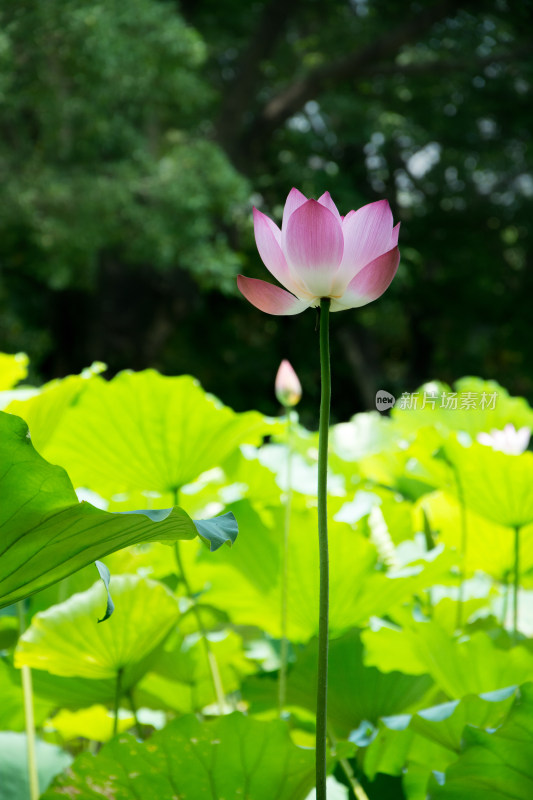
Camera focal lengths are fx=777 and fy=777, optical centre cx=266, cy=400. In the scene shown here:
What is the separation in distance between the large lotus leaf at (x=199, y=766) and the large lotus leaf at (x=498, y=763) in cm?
6

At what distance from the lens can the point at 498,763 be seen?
315 millimetres

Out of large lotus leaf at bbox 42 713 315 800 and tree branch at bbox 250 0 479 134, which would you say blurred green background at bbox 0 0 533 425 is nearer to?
tree branch at bbox 250 0 479 134

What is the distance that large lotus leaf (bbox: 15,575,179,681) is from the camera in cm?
38

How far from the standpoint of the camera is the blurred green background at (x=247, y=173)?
3.41 m

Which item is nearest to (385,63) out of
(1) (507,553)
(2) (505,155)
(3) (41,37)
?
(2) (505,155)

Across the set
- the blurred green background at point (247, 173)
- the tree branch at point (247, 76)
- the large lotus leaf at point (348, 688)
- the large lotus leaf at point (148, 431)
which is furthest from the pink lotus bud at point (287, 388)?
the tree branch at point (247, 76)

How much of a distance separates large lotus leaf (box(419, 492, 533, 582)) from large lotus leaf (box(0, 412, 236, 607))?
1.04 ft

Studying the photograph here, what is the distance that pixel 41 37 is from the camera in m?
3.11

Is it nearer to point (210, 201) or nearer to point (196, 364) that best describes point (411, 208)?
point (196, 364)

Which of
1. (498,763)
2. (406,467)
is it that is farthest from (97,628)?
(406,467)

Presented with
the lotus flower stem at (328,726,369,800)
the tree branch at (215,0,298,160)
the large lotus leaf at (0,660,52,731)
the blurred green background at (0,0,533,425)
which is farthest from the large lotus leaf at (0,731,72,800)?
the tree branch at (215,0,298,160)

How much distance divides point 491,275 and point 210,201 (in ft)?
11.0

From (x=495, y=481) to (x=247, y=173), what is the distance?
192 inches

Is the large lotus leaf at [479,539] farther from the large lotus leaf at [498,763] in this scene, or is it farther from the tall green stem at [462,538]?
the large lotus leaf at [498,763]
